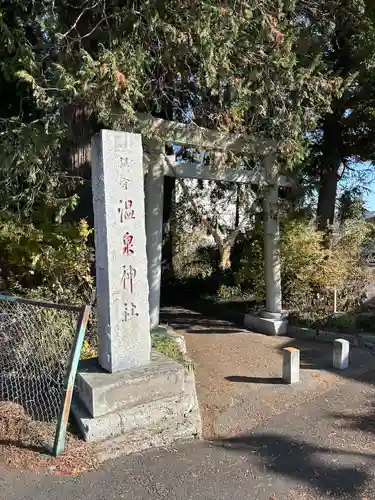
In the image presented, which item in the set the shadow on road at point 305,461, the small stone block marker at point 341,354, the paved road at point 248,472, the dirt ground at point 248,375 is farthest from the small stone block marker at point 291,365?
the shadow on road at point 305,461

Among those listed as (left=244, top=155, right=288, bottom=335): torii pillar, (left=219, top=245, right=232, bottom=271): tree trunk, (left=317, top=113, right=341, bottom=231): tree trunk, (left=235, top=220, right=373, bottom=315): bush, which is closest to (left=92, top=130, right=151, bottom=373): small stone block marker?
(left=244, top=155, right=288, bottom=335): torii pillar

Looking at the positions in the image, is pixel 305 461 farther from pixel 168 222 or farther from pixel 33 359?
pixel 168 222

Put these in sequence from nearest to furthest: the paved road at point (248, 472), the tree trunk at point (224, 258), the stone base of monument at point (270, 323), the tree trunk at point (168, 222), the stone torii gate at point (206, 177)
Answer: the paved road at point (248, 472)
the stone torii gate at point (206, 177)
the stone base of monument at point (270, 323)
the tree trunk at point (224, 258)
the tree trunk at point (168, 222)

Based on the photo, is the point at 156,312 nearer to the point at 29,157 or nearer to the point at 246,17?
the point at 29,157

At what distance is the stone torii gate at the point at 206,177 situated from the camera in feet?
20.2

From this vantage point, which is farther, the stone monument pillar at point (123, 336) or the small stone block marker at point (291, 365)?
the small stone block marker at point (291, 365)

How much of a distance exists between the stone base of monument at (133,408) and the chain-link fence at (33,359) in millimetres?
370

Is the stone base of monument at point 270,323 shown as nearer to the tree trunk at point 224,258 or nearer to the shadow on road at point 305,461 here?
the tree trunk at point 224,258

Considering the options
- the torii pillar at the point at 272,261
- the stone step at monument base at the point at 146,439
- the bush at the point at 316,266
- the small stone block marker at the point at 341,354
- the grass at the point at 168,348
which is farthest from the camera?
the bush at the point at 316,266

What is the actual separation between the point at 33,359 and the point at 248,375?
2744 mm

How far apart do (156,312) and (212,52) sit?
12.1 ft

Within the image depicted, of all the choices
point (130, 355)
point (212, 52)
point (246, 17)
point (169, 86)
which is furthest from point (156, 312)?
point (246, 17)

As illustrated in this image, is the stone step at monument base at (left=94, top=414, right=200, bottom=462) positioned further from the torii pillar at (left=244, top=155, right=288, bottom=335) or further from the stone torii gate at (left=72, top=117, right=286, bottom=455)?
the torii pillar at (left=244, top=155, right=288, bottom=335)

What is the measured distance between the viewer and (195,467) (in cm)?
331
